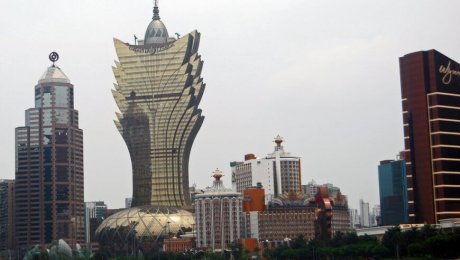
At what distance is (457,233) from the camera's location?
166 meters

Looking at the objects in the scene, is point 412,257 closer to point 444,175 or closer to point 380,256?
point 380,256

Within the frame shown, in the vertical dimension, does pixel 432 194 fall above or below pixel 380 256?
above

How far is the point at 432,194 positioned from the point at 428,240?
133 feet

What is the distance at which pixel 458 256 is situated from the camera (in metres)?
156

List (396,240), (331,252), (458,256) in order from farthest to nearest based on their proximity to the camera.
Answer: (331,252), (396,240), (458,256)

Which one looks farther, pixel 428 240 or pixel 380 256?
pixel 380 256

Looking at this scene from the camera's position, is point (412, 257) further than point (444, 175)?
No

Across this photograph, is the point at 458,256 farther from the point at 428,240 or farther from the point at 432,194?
the point at 432,194

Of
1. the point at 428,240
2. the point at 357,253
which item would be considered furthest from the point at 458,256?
the point at 357,253

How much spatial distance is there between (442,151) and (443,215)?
44.3 feet

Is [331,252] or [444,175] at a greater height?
[444,175]

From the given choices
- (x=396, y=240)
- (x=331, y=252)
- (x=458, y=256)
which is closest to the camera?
(x=458, y=256)

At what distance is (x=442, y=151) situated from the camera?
199875mm

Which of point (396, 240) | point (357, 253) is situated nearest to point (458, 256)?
point (396, 240)
